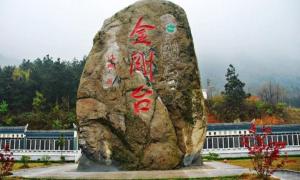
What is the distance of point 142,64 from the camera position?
39.1 feet

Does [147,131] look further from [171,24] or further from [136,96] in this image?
[171,24]

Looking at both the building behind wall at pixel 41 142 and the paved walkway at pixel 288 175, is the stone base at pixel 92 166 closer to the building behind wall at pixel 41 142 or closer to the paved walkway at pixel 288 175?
the paved walkway at pixel 288 175

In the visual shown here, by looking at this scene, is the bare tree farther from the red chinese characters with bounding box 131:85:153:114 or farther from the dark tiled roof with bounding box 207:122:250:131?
the red chinese characters with bounding box 131:85:153:114

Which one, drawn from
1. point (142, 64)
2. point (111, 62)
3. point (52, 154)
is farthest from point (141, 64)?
point (52, 154)

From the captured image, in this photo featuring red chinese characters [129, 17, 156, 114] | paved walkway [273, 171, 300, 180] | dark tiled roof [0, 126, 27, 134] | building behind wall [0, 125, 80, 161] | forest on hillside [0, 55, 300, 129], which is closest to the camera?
paved walkway [273, 171, 300, 180]

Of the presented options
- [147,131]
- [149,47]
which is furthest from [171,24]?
[147,131]

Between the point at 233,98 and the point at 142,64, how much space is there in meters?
30.8

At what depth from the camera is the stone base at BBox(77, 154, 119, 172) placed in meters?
11.3

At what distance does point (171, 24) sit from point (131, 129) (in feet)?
14.0

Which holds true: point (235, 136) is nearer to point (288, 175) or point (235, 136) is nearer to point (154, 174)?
point (288, 175)

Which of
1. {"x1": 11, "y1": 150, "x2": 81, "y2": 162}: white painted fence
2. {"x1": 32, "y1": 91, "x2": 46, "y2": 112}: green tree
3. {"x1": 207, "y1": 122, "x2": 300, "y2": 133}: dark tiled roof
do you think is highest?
{"x1": 32, "y1": 91, "x2": 46, "y2": 112}: green tree

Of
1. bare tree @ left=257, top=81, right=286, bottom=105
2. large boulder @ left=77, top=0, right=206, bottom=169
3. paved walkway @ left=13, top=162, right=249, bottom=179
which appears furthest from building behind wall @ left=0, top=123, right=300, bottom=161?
bare tree @ left=257, top=81, right=286, bottom=105

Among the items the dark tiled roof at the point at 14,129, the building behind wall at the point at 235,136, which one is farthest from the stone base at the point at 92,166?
the dark tiled roof at the point at 14,129

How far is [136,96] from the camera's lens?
37.7 feet
